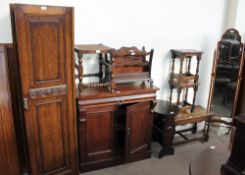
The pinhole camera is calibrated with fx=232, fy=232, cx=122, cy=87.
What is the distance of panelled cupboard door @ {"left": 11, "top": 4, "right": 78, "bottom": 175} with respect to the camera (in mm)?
1961

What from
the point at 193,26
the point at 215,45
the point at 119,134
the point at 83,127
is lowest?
the point at 119,134

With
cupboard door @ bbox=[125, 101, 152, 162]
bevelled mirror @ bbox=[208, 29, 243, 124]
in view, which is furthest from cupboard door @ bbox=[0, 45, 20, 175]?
bevelled mirror @ bbox=[208, 29, 243, 124]

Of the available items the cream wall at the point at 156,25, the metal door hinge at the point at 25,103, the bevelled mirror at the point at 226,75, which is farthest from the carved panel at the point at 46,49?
the bevelled mirror at the point at 226,75

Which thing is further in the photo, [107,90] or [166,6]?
[166,6]

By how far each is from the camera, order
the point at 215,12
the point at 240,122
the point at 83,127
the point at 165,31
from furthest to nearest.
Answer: the point at 215,12 < the point at 165,31 < the point at 83,127 < the point at 240,122

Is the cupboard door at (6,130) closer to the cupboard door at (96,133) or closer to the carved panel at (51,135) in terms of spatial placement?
the carved panel at (51,135)

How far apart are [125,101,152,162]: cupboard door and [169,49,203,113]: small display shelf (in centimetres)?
66

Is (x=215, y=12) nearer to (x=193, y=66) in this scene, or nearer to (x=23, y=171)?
(x=193, y=66)

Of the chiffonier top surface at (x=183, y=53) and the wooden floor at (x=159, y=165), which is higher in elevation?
the chiffonier top surface at (x=183, y=53)

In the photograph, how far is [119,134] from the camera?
289cm

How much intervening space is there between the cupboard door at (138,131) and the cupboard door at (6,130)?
1194 mm

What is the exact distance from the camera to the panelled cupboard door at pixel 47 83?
196cm

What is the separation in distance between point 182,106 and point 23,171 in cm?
222

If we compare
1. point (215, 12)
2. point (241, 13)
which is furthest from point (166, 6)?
point (241, 13)
